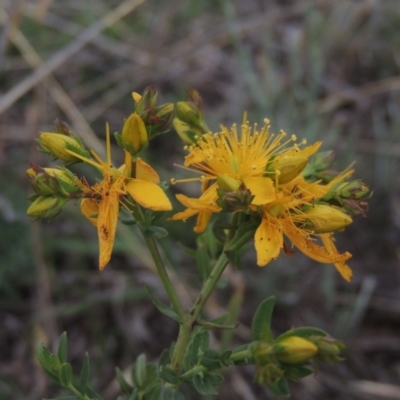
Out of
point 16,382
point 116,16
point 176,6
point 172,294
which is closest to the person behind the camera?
point 172,294

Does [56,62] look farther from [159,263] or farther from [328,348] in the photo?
[328,348]

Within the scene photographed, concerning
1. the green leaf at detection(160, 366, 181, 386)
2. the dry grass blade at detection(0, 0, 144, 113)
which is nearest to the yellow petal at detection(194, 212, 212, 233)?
the green leaf at detection(160, 366, 181, 386)

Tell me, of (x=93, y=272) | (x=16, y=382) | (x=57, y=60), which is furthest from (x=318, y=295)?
(x=57, y=60)

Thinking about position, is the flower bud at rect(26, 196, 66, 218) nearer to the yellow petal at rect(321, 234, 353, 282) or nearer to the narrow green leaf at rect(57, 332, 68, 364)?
the narrow green leaf at rect(57, 332, 68, 364)

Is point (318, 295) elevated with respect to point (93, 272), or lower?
lower

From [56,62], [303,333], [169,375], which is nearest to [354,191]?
[303,333]

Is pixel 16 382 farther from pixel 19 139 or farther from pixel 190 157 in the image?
pixel 190 157

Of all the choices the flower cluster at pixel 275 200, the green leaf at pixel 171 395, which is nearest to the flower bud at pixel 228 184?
the flower cluster at pixel 275 200
